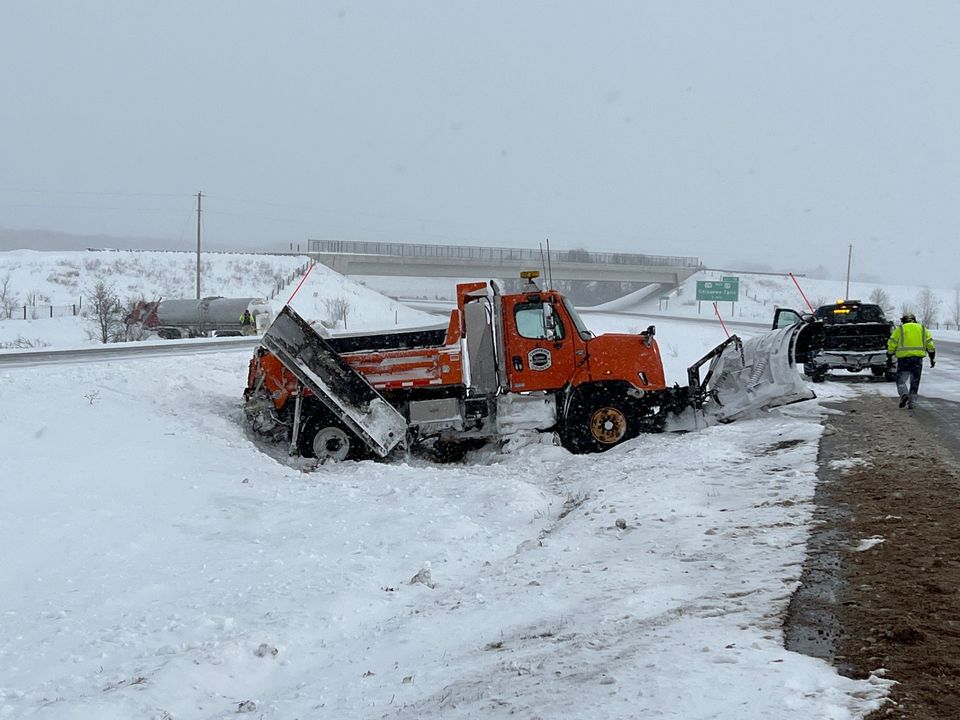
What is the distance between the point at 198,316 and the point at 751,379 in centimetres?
2993

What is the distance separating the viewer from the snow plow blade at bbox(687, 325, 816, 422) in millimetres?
11695

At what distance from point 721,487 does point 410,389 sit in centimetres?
496

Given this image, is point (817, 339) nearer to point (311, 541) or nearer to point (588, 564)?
point (588, 564)

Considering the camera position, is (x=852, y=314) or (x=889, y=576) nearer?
(x=889, y=576)

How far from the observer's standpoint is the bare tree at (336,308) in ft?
152

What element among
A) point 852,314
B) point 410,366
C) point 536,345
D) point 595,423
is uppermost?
point 852,314

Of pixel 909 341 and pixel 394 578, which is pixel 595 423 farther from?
pixel 909 341

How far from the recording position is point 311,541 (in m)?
7.32

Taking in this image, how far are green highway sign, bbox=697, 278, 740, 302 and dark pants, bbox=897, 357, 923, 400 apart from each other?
50120mm

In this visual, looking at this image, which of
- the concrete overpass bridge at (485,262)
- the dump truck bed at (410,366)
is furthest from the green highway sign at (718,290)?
the dump truck bed at (410,366)

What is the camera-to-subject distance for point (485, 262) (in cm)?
7244

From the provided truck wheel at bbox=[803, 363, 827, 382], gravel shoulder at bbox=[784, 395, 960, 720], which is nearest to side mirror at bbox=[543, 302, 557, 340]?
gravel shoulder at bbox=[784, 395, 960, 720]

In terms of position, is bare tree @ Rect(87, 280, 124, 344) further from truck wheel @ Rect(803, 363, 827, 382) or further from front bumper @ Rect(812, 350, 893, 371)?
front bumper @ Rect(812, 350, 893, 371)

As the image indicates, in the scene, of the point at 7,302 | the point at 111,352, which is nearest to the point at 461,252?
the point at 7,302
